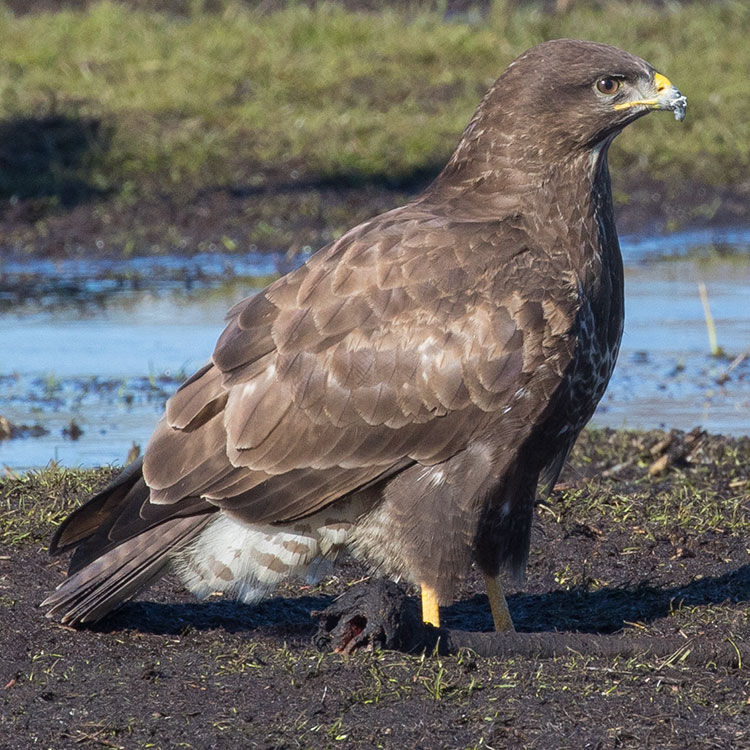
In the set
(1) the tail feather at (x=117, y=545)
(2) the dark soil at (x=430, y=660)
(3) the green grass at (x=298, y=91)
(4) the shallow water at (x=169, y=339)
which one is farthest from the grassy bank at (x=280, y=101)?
(1) the tail feather at (x=117, y=545)

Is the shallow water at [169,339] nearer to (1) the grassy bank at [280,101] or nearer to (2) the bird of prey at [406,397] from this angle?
(1) the grassy bank at [280,101]

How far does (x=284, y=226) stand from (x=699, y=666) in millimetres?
7914

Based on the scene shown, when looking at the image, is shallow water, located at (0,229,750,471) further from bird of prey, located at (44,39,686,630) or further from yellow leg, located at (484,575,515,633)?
yellow leg, located at (484,575,515,633)

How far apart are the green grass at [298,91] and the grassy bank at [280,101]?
0.02 metres

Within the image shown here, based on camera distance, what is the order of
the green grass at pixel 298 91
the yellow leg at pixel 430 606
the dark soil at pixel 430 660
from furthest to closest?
the green grass at pixel 298 91 < the yellow leg at pixel 430 606 < the dark soil at pixel 430 660

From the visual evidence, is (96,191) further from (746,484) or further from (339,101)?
(746,484)

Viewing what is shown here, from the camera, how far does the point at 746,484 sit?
6.59 metres

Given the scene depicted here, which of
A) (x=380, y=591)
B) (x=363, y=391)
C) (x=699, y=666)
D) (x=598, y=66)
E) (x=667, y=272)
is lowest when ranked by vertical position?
(x=667, y=272)

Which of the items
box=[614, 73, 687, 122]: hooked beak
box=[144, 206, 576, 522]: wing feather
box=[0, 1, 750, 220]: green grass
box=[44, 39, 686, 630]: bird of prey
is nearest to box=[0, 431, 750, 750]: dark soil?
box=[44, 39, 686, 630]: bird of prey

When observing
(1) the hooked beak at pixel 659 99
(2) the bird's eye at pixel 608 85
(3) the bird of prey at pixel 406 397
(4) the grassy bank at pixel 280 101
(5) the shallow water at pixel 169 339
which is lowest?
(5) the shallow water at pixel 169 339

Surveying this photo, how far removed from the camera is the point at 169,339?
370 inches

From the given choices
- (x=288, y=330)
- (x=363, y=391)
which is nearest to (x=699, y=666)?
(x=363, y=391)

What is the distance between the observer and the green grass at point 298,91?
12797 millimetres

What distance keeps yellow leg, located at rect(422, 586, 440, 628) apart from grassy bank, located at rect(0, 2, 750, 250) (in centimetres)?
711
